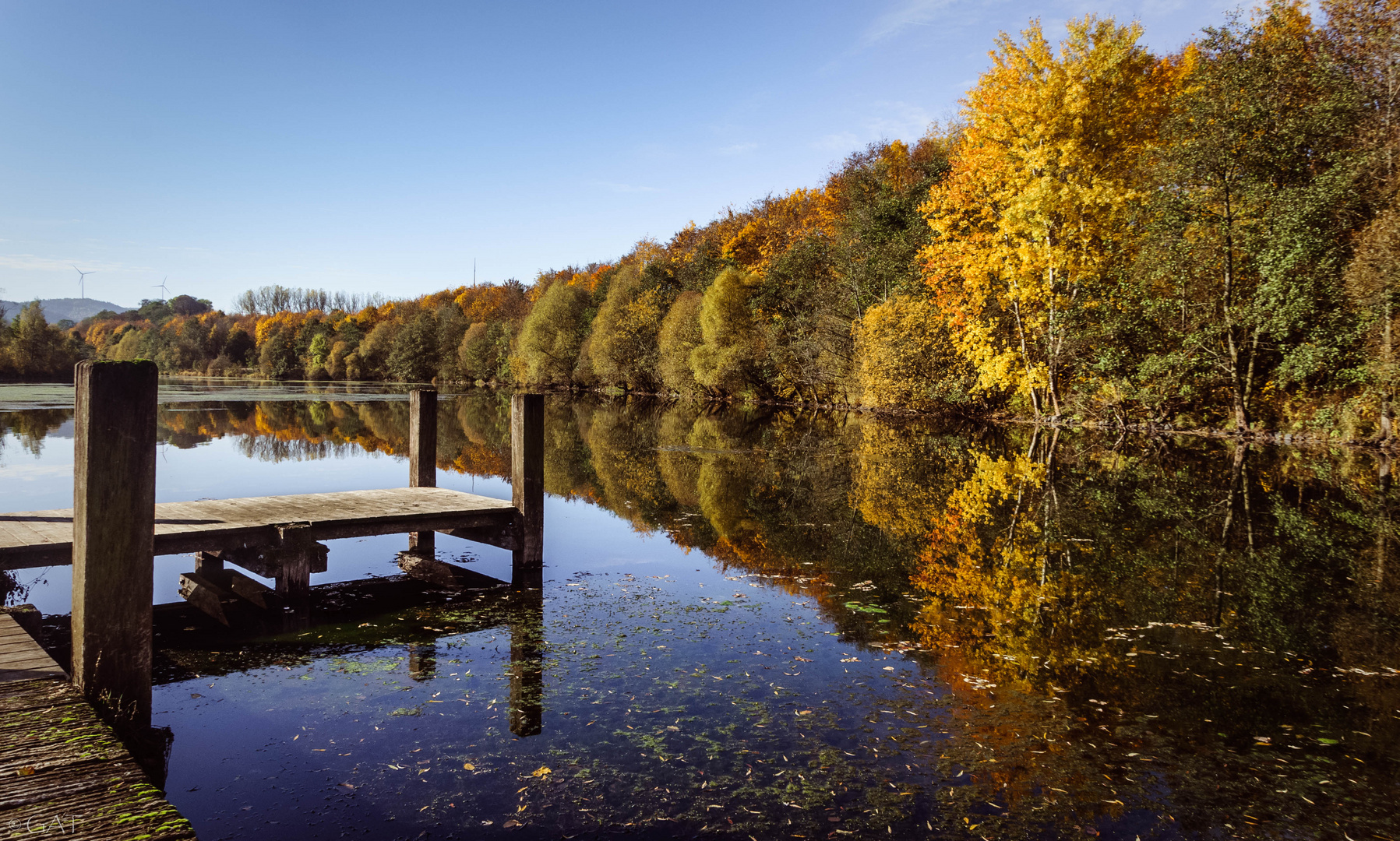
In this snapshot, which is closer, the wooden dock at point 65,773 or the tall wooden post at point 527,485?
the wooden dock at point 65,773

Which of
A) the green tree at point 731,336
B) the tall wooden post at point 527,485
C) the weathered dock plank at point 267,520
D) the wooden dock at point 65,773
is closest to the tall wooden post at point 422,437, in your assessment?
the weathered dock plank at point 267,520

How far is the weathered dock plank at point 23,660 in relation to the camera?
4.65m

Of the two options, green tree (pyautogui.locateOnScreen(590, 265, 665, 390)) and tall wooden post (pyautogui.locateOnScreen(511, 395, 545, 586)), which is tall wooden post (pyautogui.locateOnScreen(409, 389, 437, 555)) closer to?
tall wooden post (pyautogui.locateOnScreen(511, 395, 545, 586))

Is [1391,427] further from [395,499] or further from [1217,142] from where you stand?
[395,499]

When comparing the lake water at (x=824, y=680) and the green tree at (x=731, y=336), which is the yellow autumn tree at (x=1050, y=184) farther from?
Answer: the green tree at (x=731, y=336)

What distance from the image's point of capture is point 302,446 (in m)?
24.8

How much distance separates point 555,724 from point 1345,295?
28.7 meters

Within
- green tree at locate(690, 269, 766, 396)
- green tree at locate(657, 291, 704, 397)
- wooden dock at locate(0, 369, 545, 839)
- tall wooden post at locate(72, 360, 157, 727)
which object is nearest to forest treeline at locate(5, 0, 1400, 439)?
green tree at locate(690, 269, 766, 396)

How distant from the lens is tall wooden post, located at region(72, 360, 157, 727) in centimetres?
459

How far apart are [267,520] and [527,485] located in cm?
278

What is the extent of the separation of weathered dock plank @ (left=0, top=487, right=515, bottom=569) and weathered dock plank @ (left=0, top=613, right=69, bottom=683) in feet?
7.14

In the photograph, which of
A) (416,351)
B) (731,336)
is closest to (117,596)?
(731,336)

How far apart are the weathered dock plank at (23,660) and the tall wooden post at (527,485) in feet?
16.6

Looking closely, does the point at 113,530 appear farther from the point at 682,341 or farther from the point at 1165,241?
the point at 682,341
